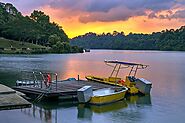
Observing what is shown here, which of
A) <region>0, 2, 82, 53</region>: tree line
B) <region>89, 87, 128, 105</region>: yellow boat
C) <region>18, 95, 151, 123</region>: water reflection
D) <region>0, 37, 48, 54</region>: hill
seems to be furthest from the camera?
<region>0, 2, 82, 53</region>: tree line

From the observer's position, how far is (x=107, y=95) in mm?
25203

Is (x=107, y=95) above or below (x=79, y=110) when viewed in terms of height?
above

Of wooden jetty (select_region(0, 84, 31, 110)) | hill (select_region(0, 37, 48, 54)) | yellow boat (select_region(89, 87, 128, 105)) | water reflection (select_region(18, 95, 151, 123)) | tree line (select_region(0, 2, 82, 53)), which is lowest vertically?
water reflection (select_region(18, 95, 151, 123))

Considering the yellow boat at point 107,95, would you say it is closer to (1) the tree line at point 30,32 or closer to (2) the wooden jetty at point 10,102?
(2) the wooden jetty at point 10,102

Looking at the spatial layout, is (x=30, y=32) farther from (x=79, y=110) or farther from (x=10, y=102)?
(x=10, y=102)

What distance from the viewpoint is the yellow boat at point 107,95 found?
2461 cm

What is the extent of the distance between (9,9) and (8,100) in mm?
168319

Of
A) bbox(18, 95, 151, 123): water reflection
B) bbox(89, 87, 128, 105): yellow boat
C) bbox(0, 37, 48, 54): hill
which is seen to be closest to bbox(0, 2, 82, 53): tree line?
bbox(0, 37, 48, 54): hill

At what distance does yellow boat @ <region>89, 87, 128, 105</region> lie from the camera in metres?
24.6

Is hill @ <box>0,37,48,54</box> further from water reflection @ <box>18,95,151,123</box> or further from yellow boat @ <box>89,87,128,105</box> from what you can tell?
water reflection @ <box>18,95,151,123</box>

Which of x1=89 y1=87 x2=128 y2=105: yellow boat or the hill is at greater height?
the hill

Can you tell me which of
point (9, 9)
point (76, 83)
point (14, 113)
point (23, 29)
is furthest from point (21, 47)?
point (14, 113)

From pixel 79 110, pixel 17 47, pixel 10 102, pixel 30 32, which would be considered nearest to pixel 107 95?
pixel 79 110

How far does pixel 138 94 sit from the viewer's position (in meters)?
30.2
